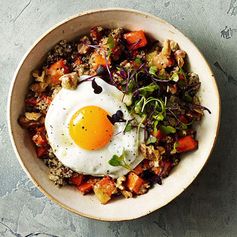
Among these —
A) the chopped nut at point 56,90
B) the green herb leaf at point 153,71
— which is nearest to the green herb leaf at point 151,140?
the green herb leaf at point 153,71

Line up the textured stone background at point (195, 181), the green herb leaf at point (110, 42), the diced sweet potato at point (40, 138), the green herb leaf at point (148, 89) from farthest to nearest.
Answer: the textured stone background at point (195, 181)
the diced sweet potato at point (40, 138)
the green herb leaf at point (110, 42)
the green herb leaf at point (148, 89)

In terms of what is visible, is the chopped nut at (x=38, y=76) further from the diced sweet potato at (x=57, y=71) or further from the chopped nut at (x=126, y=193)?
the chopped nut at (x=126, y=193)

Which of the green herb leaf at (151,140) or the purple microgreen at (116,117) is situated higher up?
the purple microgreen at (116,117)

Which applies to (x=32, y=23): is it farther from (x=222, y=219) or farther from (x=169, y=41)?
(x=222, y=219)

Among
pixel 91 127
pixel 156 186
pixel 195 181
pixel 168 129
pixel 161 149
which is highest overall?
pixel 91 127

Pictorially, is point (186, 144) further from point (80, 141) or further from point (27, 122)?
point (27, 122)

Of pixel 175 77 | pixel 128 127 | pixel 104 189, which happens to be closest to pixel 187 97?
pixel 175 77
